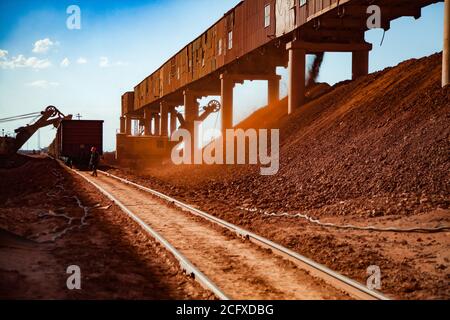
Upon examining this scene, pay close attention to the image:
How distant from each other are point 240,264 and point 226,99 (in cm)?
2214

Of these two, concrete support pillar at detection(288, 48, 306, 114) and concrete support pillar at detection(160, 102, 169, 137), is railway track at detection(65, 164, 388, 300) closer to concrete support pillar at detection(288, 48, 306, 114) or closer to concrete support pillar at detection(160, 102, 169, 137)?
concrete support pillar at detection(288, 48, 306, 114)

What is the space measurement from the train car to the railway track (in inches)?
862

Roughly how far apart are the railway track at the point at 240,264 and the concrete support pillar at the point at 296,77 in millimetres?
12015

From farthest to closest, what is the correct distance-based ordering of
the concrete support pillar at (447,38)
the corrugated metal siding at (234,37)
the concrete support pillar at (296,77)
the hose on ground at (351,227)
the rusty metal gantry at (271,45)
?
the concrete support pillar at (296,77)
the corrugated metal siding at (234,37)
the rusty metal gantry at (271,45)
the concrete support pillar at (447,38)
the hose on ground at (351,227)

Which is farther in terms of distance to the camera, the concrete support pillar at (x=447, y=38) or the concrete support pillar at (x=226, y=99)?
the concrete support pillar at (x=226, y=99)

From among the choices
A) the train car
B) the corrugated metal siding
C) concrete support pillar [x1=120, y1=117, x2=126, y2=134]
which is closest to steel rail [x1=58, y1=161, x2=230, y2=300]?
the corrugated metal siding

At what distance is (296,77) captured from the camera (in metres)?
21.4

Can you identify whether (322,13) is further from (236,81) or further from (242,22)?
(236,81)

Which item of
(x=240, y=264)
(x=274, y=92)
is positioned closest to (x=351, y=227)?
(x=240, y=264)

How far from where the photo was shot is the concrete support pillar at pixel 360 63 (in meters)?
22.5

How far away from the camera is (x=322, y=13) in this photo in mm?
17859

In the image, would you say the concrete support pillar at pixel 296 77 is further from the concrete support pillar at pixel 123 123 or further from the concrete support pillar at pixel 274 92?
the concrete support pillar at pixel 123 123

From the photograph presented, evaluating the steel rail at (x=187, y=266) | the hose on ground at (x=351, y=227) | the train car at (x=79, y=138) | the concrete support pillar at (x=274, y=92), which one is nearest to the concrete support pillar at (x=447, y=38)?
the hose on ground at (x=351, y=227)

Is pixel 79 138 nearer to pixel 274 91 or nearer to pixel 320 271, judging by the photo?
pixel 274 91
